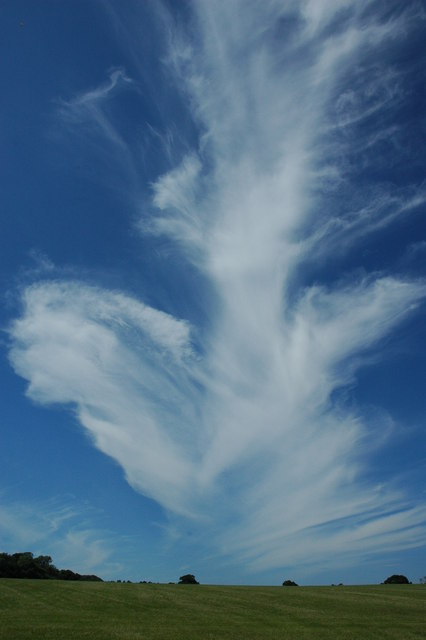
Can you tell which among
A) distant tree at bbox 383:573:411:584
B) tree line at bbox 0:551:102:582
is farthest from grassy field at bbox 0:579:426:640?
distant tree at bbox 383:573:411:584

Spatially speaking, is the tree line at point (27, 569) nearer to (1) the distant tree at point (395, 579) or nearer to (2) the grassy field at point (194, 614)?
(2) the grassy field at point (194, 614)

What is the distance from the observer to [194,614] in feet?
120

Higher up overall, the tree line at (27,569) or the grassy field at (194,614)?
the tree line at (27,569)

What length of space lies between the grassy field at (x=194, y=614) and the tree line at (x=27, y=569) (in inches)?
1964

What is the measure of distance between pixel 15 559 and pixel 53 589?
68.7 meters

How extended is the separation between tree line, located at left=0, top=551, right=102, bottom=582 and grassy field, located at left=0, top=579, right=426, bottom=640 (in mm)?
49879

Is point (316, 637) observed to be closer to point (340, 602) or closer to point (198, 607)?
point (198, 607)

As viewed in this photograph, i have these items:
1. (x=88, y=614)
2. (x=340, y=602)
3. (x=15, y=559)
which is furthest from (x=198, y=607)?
(x=15, y=559)

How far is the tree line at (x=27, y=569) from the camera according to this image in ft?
299

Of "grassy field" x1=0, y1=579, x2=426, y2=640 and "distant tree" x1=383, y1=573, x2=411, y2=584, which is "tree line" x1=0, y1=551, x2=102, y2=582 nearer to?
"grassy field" x1=0, y1=579, x2=426, y2=640

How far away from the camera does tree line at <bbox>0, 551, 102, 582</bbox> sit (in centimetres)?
9125

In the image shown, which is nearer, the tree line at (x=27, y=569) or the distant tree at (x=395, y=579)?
the tree line at (x=27, y=569)

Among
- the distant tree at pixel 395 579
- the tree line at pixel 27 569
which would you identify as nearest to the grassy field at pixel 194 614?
the tree line at pixel 27 569

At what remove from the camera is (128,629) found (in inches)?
1156
